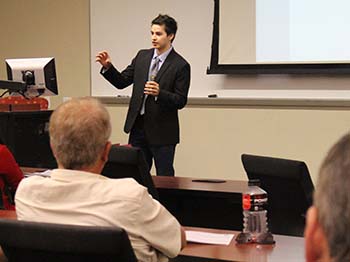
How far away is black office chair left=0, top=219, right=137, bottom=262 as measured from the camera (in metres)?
1.49

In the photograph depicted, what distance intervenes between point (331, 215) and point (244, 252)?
1.17 meters

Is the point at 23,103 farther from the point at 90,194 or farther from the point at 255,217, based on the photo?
the point at 90,194

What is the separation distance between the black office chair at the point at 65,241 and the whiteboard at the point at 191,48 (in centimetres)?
379

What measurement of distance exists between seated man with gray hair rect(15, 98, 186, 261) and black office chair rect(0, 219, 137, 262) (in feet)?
0.49

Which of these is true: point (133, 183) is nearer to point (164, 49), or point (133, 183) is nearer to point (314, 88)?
point (164, 49)

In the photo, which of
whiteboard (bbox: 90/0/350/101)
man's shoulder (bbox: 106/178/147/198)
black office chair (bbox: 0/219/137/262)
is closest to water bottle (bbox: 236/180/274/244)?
man's shoulder (bbox: 106/178/147/198)

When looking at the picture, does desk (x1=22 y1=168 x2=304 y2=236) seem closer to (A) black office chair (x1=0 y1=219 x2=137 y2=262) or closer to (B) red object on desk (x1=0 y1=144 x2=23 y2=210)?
(B) red object on desk (x1=0 y1=144 x2=23 y2=210)

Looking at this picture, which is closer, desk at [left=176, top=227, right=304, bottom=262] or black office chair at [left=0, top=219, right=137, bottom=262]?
black office chair at [left=0, top=219, right=137, bottom=262]

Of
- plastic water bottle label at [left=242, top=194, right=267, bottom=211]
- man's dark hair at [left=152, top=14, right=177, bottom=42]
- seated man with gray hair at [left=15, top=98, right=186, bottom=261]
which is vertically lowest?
plastic water bottle label at [left=242, top=194, right=267, bottom=211]

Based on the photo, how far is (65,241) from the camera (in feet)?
4.97

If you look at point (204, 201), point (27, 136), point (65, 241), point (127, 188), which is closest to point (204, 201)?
point (204, 201)

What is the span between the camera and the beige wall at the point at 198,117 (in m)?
5.13

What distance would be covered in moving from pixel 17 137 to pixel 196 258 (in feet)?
9.21

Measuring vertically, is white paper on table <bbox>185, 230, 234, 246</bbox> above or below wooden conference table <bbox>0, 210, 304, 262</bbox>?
above
